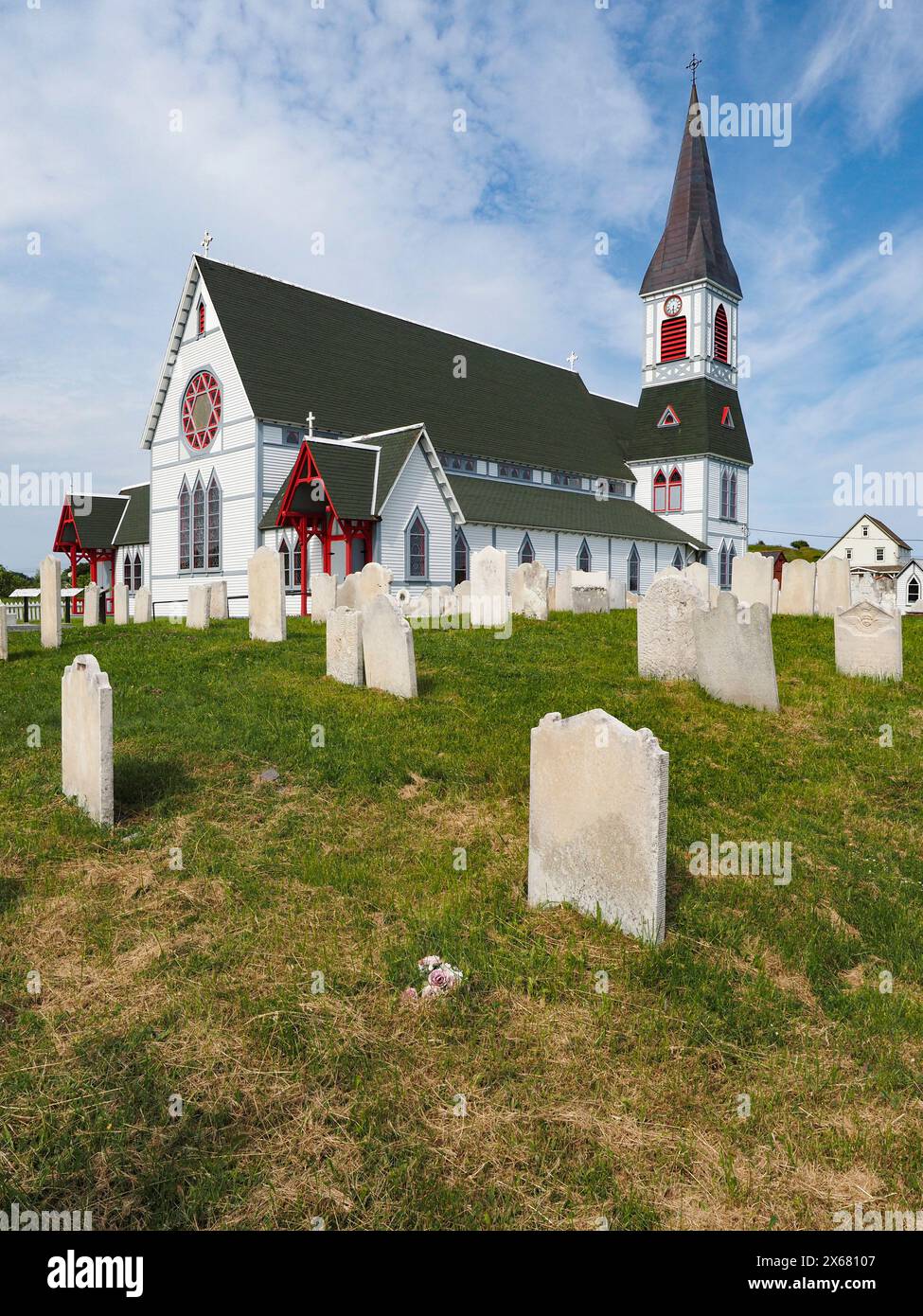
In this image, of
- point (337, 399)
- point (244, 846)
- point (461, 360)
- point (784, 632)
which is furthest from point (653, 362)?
point (244, 846)

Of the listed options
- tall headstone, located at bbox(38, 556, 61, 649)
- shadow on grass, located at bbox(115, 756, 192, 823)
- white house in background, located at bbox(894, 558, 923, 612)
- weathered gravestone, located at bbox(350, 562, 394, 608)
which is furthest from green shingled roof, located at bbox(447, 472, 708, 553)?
shadow on grass, located at bbox(115, 756, 192, 823)

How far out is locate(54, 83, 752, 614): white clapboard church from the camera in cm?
2700

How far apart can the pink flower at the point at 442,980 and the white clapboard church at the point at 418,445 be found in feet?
70.9

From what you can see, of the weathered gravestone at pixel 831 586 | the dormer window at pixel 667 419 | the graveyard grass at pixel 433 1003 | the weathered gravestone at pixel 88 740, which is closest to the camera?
the graveyard grass at pixel 433 1003

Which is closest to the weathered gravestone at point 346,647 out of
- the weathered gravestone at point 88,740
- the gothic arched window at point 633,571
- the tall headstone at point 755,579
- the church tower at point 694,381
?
the weathered gravestone at point 88,740

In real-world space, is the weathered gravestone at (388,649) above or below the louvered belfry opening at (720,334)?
below

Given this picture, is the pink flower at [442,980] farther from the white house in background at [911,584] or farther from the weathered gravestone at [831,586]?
the white house in background at [911,584]

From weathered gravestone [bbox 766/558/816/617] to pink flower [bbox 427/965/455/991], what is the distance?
1527 cm

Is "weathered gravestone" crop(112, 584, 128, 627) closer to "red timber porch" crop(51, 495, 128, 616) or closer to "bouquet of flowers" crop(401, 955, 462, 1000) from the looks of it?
"red timber porch" crop(51, 495, 128, 616)

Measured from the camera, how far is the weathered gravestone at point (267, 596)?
1452 centimetres

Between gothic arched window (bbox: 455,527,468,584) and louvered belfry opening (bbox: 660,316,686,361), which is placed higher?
louvered belfry opening (bbox: 660,316,686,361)

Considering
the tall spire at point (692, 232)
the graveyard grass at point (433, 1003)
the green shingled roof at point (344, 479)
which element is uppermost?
the tall spire at point (692, 232)
